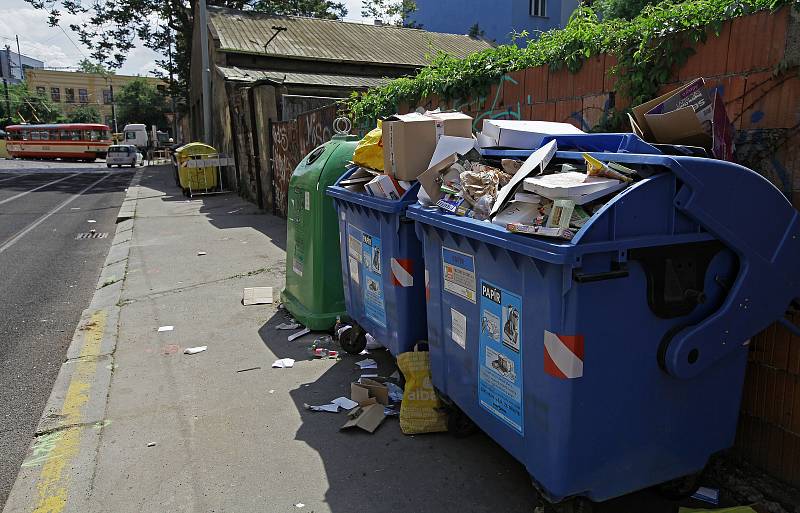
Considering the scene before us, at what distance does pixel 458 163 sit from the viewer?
3.28 meters

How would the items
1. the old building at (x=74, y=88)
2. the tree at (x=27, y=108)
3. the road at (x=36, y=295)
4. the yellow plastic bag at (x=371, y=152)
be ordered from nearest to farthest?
the road at (x=36, y=295) → the yellow plastic bag at (x=371, y=152) → the tree at (x=27, y=108) → the old building at (x=74, y=88)

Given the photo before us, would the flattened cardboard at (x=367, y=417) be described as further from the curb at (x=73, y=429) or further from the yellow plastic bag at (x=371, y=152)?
the yellow plastic bag at (x=371, y=152)

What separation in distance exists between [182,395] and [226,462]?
101 cm

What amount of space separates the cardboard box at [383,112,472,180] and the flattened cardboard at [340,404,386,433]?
55.9 inches

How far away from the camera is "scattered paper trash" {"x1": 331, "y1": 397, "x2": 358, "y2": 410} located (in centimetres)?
A: 379

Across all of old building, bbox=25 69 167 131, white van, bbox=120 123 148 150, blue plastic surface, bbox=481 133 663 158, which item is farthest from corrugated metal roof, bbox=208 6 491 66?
old building, bbox=25 69 167 131

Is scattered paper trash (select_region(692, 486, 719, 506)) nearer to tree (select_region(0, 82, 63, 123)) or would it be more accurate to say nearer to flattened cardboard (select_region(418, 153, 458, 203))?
flattened cardboard (select_region(418, 153, 458, 203))

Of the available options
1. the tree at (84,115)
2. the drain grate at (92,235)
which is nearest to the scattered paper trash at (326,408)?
the drain grate at (92,235)

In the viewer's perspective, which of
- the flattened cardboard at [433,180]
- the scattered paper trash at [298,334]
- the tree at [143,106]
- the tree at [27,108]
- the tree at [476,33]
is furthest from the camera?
the tree at [143,106]

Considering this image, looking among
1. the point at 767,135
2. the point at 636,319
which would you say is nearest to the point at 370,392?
the point at 636,319

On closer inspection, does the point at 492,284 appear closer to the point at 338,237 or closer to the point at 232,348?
the point at 338,237

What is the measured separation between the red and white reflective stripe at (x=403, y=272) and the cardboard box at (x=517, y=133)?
32.8 inches

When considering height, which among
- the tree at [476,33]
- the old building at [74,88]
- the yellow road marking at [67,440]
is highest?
the old building at [74,88]

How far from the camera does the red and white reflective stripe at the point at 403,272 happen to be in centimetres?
363
